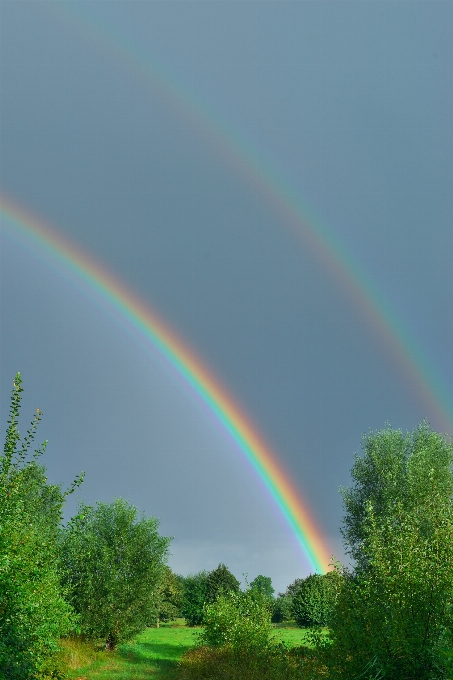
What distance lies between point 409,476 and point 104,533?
23341 mm

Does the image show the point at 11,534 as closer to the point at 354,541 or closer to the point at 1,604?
the point at 1,604

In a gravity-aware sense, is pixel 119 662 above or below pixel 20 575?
below

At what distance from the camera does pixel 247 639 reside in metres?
24.3

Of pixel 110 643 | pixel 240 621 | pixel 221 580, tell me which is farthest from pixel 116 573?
pixel 221 580

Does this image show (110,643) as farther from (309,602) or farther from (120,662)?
(309,602)

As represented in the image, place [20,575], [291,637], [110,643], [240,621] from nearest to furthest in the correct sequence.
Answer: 1. [20,575]
2. [240,621]
3. [110,643]
4. [291,637]

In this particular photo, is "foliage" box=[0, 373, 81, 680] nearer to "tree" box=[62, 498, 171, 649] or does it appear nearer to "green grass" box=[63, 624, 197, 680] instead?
"green grass" box=[63, 624, 197, 680]

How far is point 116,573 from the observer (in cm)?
3925

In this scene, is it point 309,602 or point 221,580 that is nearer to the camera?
point 309,602

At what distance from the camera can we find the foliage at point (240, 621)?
2449 centimetres

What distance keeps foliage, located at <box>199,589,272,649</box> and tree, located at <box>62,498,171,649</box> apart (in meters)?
9.70

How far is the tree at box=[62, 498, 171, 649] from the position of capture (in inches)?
1474

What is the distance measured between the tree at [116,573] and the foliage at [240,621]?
970cm

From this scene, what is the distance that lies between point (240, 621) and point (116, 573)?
1642 centimetres
